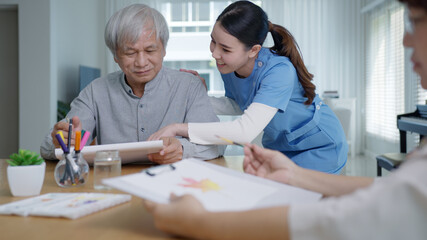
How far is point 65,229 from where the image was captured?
745 mm

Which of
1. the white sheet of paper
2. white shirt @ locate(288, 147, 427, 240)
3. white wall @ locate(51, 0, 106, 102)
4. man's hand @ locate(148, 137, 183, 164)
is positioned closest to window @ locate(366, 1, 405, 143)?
white wall @ locate(51, 0, 106, 102)

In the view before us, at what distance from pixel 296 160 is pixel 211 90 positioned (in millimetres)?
5596

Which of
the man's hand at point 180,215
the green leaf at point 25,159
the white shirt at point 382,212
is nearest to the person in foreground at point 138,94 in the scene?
the green leaf at point 25,159

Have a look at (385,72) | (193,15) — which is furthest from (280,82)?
(193,15)

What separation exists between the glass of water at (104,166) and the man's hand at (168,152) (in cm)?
29

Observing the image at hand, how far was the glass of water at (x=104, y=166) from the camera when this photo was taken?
1096 mm

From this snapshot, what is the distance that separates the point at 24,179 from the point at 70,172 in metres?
0.14

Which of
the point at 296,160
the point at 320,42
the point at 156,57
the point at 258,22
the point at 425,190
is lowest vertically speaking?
the point at 296,160

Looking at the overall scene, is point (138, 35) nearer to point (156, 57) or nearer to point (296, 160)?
point (156, 57)

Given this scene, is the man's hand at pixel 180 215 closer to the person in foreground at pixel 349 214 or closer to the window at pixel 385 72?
the person in foreground at pixel 349 214

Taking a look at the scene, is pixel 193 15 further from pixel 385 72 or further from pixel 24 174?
pixel 24 174

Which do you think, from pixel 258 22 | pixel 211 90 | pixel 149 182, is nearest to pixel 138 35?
pixel 258 22

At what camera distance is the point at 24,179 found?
3.27 ft

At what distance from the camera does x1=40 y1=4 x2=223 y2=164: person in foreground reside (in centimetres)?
160
